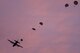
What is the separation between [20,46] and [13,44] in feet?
20.5

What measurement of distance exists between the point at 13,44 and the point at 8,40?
674 cm

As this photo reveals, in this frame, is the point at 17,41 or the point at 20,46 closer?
the point at 17,41

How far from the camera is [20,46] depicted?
167 meters

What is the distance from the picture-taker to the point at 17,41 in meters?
157

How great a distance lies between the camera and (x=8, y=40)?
168 metres

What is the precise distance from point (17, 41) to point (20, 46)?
10910mm

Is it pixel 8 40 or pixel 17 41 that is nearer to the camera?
pixel 17 41

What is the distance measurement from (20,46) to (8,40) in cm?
652
